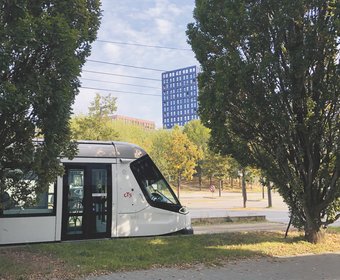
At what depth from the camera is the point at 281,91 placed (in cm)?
1045

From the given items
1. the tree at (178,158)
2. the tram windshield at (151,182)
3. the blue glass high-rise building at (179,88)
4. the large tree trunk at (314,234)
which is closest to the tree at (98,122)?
the blue glass high-rise building at (179,88)

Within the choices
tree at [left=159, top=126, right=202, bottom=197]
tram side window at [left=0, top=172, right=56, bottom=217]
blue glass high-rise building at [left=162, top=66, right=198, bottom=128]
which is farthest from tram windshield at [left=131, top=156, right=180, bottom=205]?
tree at [left=159, top=126, right=202, bottom=197]

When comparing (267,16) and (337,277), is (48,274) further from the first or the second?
(267,16)

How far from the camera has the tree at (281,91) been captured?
10.1 meters

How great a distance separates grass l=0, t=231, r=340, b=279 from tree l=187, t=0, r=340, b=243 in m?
1.37

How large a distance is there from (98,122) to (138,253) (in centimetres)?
2100

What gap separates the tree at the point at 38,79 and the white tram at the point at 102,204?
3900 mm

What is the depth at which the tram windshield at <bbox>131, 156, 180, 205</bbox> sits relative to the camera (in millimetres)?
12250

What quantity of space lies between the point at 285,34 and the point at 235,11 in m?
1.30

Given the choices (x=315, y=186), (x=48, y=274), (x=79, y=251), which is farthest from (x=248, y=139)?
(x=48, y=274)

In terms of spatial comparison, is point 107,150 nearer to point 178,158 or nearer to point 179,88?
point 179,88

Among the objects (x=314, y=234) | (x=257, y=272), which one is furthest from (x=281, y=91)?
(x=257, y=272)

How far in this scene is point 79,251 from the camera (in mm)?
9602

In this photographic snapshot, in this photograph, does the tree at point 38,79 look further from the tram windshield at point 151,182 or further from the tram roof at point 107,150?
the tram windshield at point 151,182
